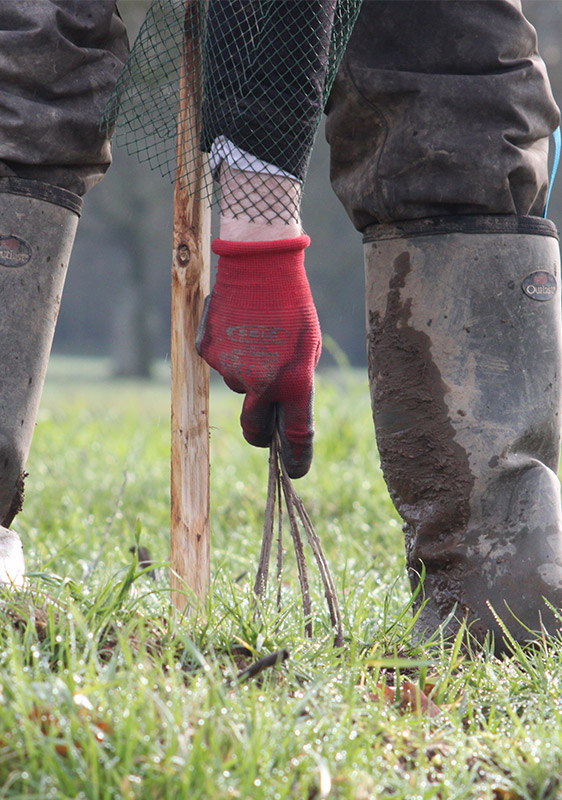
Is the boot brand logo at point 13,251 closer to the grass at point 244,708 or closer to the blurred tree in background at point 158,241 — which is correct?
the grass at point 244,708

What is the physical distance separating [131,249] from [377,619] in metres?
20.9

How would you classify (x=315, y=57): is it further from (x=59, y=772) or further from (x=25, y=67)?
(x=59, y=772)

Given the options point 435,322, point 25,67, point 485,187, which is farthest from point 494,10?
point 25,67

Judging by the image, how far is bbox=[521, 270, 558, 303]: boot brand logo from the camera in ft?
5.60

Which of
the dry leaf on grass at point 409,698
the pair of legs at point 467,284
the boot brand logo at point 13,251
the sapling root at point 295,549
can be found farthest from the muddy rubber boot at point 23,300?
the dry leaf on grass at point 409,698

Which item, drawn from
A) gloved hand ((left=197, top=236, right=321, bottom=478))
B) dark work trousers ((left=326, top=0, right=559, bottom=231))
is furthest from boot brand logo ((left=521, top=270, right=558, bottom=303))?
gloved hand ((left=197, top=236, right=321, bottom=478))

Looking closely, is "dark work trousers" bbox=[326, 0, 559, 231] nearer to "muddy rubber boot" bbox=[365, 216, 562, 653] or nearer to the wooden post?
"muddy rubber boot" bbox=[365, 216, 562, 653]

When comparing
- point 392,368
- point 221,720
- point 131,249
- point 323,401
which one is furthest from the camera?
point 131,249

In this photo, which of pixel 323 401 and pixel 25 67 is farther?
pixel 323 401

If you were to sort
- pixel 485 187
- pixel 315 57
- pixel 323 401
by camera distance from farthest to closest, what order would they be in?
pixel 323 401, pixel 485 187, pixel 315 57

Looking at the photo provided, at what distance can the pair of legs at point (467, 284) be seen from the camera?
64.9 inches

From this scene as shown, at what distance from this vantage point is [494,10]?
5.46ft

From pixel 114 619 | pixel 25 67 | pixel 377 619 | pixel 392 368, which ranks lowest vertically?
pixel 377 619

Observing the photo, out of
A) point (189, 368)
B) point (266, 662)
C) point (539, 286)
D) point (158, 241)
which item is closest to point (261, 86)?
point (189, 368)
